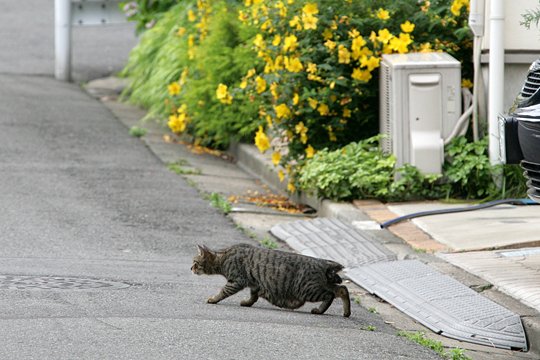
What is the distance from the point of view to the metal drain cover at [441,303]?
274 inches

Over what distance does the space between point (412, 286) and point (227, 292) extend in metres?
1.29

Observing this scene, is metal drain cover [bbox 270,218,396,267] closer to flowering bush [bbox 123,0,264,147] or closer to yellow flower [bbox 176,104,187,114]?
flowering bush [bbox 123,0,264,147]

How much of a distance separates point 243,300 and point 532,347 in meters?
1.86

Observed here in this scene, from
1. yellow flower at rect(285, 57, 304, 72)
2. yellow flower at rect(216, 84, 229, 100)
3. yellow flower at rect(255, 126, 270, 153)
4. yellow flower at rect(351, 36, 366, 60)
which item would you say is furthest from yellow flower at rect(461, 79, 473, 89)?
yellow flower at rect(216, 84, 229, 100)

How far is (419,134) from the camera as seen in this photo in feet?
34.2

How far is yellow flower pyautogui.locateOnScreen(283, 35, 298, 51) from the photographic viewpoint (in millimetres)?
11000

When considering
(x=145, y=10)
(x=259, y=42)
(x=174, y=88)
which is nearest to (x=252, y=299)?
(x=259, y=42)

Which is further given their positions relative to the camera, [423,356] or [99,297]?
[99,297]

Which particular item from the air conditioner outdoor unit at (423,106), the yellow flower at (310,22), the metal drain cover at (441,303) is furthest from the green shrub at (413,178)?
the metal drain cover at (441,303)

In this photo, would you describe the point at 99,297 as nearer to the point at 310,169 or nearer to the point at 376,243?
the point at 376,243

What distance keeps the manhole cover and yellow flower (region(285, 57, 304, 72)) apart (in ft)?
12.4

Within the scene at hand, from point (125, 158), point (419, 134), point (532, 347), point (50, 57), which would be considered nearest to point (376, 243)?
point (419, 134)

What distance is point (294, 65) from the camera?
11.0m

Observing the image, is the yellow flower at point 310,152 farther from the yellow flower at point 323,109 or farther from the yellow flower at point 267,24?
the yellow flower at point 267,24
